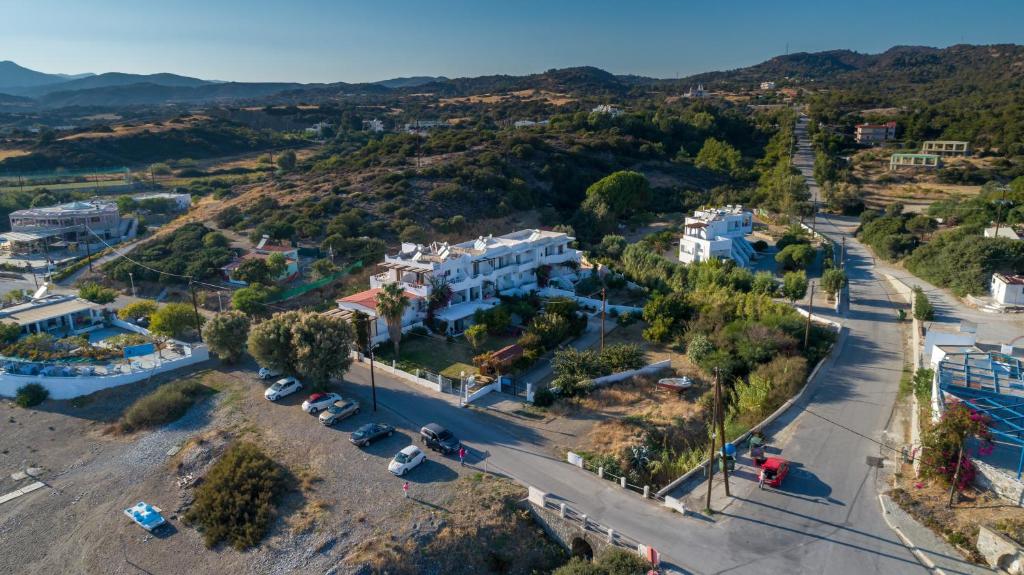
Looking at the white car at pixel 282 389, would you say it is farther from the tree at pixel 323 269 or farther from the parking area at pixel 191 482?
the tree at pixel 323 269

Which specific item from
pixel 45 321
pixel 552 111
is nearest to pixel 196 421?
pixel 45 321

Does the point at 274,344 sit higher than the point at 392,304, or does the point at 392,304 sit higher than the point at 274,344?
the point at 392,304

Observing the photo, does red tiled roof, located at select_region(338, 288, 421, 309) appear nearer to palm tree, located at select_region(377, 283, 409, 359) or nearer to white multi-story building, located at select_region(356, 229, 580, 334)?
white multi-story building, located at select_region(356, 229, 580, 334)

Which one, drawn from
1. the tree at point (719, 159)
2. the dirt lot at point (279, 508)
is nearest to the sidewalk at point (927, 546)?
the dirt lot at point (279, 508)

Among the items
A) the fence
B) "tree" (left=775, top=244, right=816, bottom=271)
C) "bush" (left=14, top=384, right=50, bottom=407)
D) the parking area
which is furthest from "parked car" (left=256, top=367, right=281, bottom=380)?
"tree" (left=775, top=244, right=816, bottom=271)

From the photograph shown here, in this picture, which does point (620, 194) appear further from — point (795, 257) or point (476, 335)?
point (476, 335)

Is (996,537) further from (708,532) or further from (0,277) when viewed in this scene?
(0,277)

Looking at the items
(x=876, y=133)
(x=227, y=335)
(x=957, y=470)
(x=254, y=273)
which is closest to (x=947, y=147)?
(x=876, y=133)

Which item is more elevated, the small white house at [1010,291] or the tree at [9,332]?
the small white house at [1010,291]
